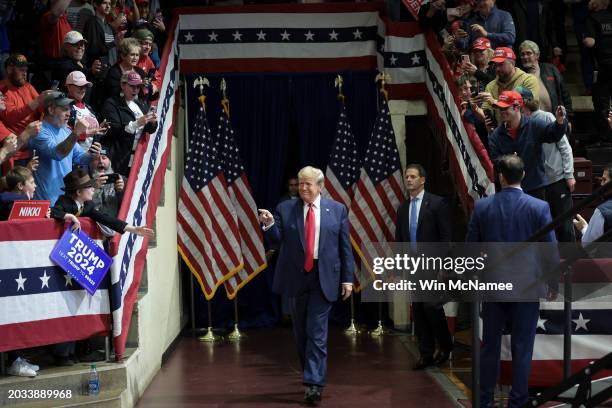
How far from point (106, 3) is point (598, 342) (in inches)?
225

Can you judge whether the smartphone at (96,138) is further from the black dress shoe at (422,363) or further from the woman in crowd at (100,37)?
the black dress shoe at (422,363)

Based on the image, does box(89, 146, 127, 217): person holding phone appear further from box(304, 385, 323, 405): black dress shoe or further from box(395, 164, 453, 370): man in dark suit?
box(395, 164, 453, 370): man in dark suit

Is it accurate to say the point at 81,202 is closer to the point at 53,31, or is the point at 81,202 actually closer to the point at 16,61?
the point at 16,61

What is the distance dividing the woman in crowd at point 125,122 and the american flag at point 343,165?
3029 millimetres

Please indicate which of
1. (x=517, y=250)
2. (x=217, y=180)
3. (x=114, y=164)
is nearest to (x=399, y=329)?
(x=217, y=180)

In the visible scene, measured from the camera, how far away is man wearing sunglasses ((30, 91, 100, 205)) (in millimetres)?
8094

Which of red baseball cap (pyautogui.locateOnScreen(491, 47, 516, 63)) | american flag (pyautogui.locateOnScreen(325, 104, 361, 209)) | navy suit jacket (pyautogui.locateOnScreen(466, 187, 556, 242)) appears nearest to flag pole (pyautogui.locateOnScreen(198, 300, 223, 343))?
american flag (pyautogui.locateOnScreen(325, 104, 361, 209))

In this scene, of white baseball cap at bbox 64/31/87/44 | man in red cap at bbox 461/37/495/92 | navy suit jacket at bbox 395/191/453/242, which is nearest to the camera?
white baseball cap at bbox 64/31/87/44

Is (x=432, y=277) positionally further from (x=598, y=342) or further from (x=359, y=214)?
(x=359, y=214)

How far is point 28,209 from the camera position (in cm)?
745

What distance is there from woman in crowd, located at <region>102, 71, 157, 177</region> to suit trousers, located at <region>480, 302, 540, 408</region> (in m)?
3.58

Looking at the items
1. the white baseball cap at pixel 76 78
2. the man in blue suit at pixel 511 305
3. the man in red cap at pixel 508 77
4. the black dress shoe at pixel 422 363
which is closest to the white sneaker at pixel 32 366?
the white baseball cap at pixel 76 78

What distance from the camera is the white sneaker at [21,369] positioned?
7.42 metres

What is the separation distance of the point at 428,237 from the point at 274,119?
3.49 metres
